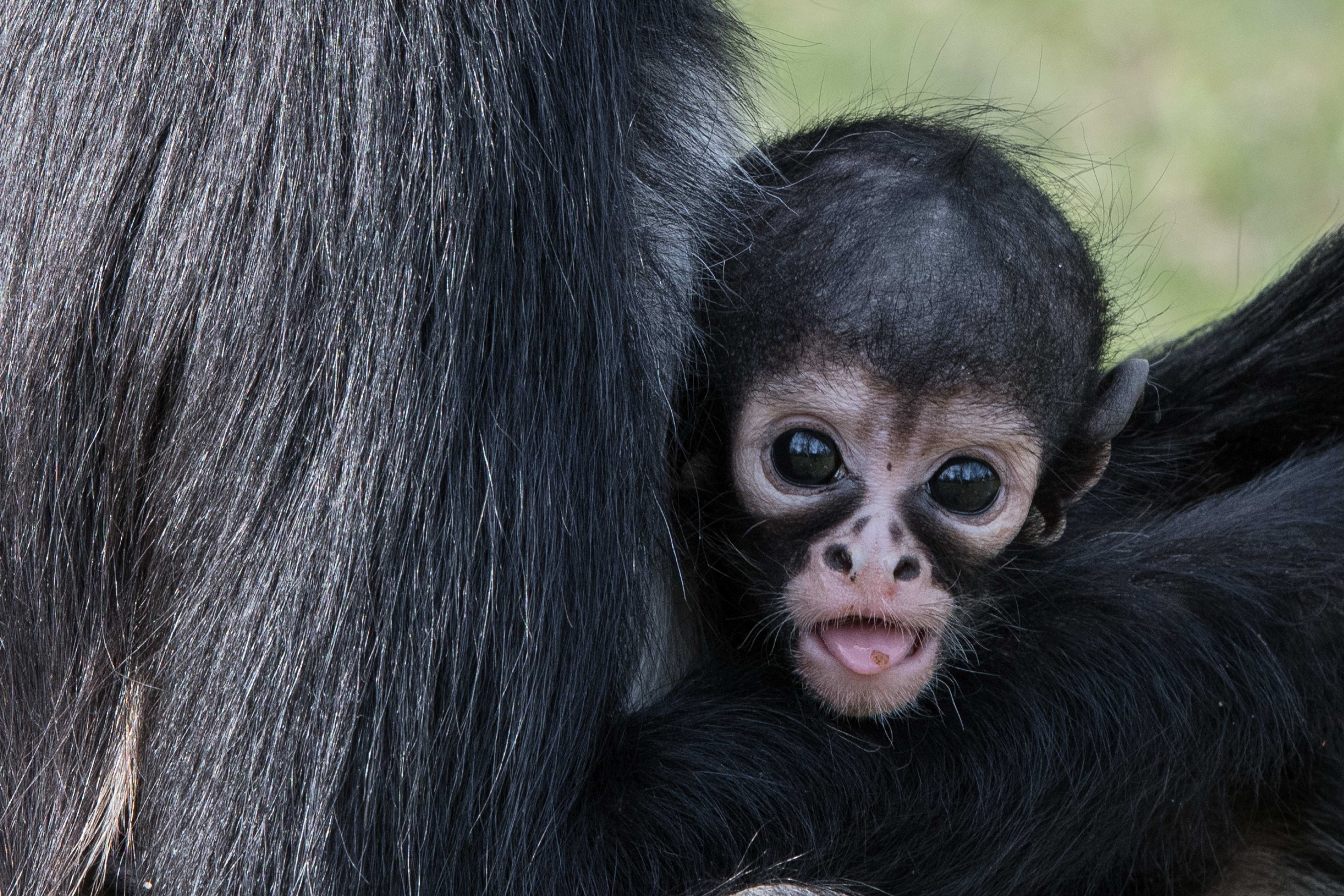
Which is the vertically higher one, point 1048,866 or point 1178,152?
point 1178,152

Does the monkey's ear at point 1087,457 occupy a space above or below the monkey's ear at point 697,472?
above

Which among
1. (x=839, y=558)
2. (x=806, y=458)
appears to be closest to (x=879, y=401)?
(x=806, y=458)

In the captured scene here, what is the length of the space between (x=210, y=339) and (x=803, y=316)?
1.06 meters

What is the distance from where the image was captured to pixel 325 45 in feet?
7.14

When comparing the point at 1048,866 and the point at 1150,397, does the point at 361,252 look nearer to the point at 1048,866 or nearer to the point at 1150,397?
the point at 1048,866

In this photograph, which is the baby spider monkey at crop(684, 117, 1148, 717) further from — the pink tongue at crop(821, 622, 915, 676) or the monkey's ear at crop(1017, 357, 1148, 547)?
the monkey's ear at crop(1017, 357, 1148, 547)

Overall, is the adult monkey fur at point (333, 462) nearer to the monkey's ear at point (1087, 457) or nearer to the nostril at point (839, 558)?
the nostril at point (839, 558)

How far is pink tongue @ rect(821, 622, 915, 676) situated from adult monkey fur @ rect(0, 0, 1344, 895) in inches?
11.8

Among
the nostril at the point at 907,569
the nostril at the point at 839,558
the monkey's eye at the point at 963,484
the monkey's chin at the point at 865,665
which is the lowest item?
the monkey's chin at the point at 865,665

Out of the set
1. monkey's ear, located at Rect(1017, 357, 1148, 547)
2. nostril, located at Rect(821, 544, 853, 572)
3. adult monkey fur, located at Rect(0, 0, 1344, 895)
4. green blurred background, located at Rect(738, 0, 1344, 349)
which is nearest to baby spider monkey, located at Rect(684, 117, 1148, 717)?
nostril, located at Rect(821, 544, 853, 572)

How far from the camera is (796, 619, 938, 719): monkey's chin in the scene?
2689 millimetres

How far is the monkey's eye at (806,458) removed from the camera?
2766mm

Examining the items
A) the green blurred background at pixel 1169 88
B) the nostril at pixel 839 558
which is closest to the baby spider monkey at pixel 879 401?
the nostril at pixel 839 558

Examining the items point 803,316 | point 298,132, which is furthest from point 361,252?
point 803,316
